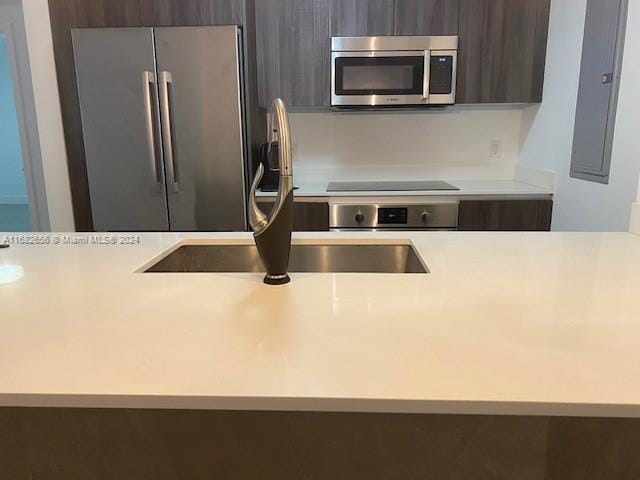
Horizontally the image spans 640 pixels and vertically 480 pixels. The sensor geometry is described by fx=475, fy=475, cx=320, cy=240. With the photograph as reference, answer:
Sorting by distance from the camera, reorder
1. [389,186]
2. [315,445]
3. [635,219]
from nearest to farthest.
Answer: [315,445] → [635,219] → [389,186]

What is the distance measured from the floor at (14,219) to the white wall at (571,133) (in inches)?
220

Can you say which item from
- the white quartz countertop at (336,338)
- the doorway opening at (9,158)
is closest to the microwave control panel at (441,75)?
the white quartz countertop at (336,338)

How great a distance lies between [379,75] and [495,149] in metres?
0.99

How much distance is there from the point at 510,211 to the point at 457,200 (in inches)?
11.8

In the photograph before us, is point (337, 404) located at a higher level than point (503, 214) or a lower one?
higher

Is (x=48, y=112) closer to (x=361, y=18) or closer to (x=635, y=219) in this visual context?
(x=361, y=18)

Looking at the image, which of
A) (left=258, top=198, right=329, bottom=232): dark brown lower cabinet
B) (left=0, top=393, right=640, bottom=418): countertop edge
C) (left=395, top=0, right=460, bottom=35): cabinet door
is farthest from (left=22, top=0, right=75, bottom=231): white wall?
(left=0, top=393, right=640, bottom=418): countertop edge

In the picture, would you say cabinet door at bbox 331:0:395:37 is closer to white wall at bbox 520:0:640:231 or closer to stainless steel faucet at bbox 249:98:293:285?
white wall at bbox 520:0:640:231

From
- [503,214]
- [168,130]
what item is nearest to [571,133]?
[503,214]

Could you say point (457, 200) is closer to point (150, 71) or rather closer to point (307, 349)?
point (150, 71)

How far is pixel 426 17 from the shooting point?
2645 mm

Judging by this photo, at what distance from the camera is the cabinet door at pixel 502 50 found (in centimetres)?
263

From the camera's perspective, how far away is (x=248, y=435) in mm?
727

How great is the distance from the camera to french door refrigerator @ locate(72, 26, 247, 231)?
250cm
